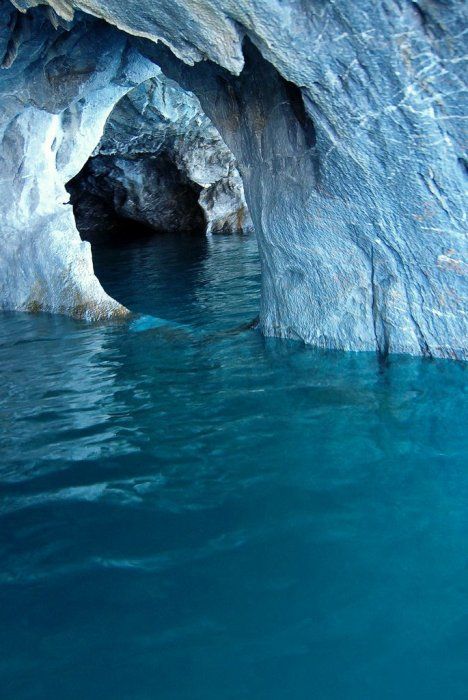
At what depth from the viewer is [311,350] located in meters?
7.44

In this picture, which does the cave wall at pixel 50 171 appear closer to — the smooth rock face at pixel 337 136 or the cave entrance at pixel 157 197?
the smooth rock face at pixel 337 136

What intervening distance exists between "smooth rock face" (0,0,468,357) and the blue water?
63cm

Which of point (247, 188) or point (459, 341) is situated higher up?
point (247, 188)

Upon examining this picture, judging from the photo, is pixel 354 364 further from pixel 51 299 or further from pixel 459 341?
pixel 51 299

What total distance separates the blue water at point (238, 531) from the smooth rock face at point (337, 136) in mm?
625

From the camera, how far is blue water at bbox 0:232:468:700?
2863 mm

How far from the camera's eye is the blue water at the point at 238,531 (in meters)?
2.86

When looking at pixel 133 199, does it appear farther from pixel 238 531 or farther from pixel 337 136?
pixel 238 531

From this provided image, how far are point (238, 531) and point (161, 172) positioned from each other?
61.0 feet

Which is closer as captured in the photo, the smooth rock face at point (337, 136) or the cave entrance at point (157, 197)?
the smooth rock face at point (337, 136)

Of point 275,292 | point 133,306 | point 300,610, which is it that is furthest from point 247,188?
point 300,610

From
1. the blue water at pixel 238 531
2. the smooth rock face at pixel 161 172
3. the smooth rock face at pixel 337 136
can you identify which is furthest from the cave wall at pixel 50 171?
the smooth rock face at pixel 161 172

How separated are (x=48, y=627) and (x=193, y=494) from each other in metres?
1.33

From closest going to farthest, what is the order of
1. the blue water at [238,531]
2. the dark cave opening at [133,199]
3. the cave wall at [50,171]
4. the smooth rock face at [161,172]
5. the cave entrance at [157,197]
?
the blue water at [238,531]
the cave wall at [50,171]
the cave entrance at [157,197]
the smooth rock face at [161,172]
the dark cave opening at [133,199]
